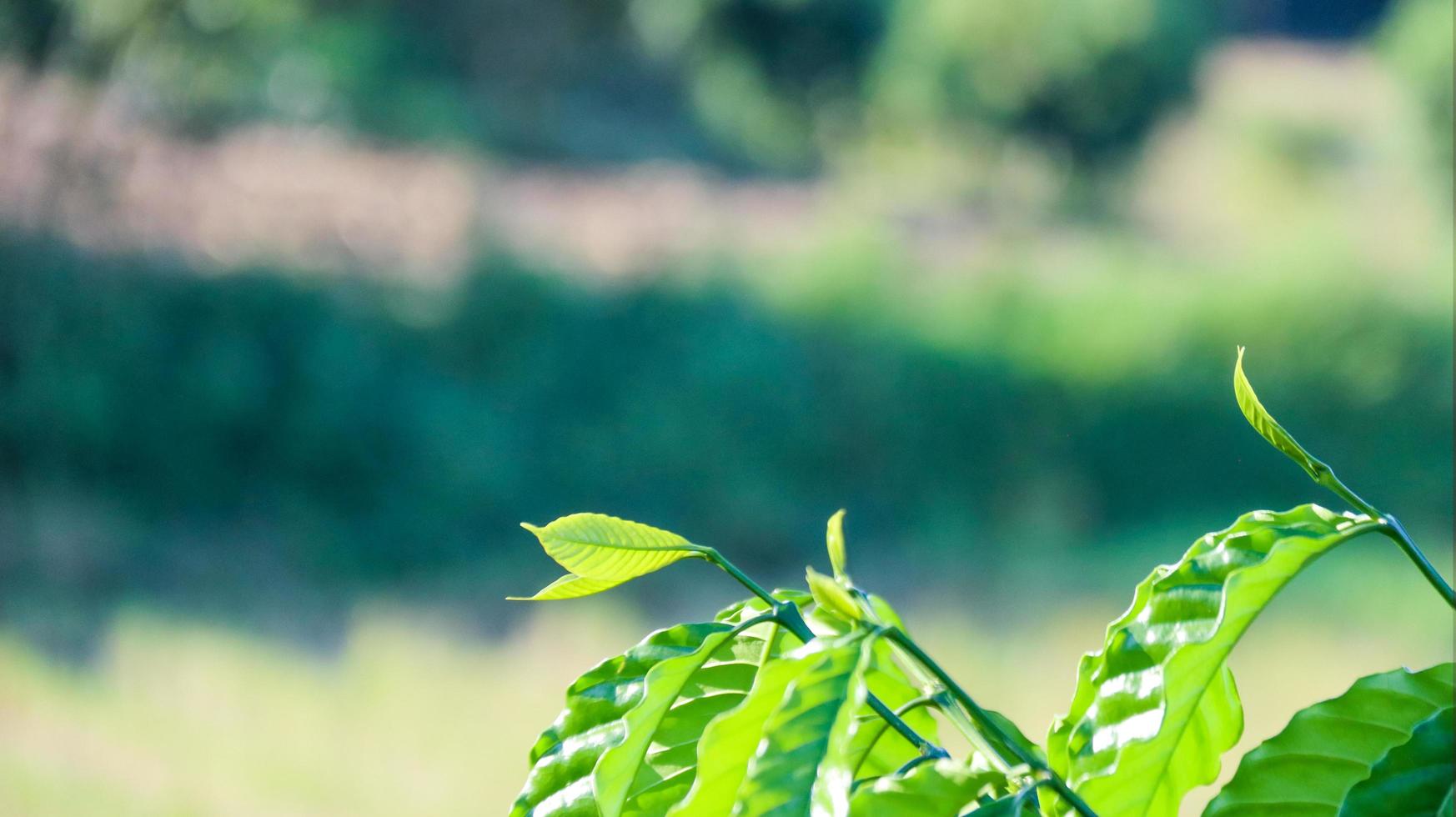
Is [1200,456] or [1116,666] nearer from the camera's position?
[1116,666]

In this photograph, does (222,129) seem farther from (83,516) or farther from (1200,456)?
(1200,456)

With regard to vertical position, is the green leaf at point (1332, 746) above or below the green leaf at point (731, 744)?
below

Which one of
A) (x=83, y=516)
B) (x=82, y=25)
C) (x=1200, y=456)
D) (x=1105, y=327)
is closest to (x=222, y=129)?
(x=82, y=25)

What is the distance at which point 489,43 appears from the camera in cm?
814

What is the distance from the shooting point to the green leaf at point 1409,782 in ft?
1.00

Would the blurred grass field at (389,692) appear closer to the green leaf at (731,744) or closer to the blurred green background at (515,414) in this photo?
the blurred green background at (515,414)

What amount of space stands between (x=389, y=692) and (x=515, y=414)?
4.30 ft

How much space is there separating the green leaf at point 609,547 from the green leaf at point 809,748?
0.08 metres

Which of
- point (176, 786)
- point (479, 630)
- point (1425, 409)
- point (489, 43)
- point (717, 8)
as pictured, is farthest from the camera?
point (489, 43)

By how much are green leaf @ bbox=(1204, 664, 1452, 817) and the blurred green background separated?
9.23ft

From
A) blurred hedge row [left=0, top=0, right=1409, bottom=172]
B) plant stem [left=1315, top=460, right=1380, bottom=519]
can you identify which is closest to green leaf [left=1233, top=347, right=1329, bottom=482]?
plant stem [left=1315, top=460, right=1380, bottom=519]

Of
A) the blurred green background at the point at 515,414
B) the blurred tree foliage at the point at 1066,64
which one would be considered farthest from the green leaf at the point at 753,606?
the blurred tree foliage at the point at 1066,64

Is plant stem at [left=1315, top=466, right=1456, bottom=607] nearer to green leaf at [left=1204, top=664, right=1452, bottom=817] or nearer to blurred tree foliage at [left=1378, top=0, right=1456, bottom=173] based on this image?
green leaf at [left=1204, top=664, right=1452, bottom=817]

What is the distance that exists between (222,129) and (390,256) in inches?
53.9
